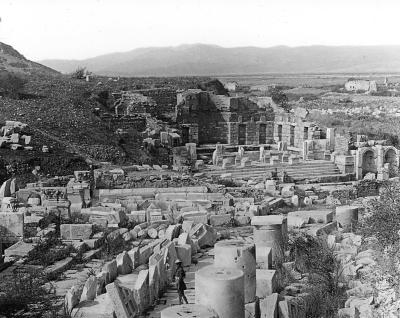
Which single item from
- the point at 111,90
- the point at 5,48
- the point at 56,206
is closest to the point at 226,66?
the point at 5,48

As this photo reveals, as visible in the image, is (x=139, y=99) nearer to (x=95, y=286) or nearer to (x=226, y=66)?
(x=95, y=286)

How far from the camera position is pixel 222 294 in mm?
7828

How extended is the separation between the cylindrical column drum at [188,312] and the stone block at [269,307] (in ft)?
6.77

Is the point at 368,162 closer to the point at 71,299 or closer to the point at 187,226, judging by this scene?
the point at 187,226

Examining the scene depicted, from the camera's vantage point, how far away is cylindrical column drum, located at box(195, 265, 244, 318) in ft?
25.6

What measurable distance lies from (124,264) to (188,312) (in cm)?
425

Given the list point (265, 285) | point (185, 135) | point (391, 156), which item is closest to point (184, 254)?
point (265, 285)

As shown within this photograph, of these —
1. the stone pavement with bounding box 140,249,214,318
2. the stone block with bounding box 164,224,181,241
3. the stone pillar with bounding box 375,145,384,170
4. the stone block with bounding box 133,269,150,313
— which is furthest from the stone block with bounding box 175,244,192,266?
the stone pillar with bounding box 375,145,384,170

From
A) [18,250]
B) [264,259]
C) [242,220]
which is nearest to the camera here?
[264,259]

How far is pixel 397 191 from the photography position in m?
13.1

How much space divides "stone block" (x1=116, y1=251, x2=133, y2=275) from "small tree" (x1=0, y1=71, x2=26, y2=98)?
71.1 feet

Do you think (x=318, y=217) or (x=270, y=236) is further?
(x=318, y=217)

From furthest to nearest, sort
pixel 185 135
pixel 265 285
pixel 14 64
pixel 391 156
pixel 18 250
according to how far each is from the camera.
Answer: pixel 14 64 < pixel 185 135 < pixel 391 156 < pixel 18 250 < pixel 265 285

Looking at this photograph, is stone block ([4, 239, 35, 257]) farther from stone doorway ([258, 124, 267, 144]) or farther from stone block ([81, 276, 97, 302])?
stone doorway ([258, 124, 267, 144])
